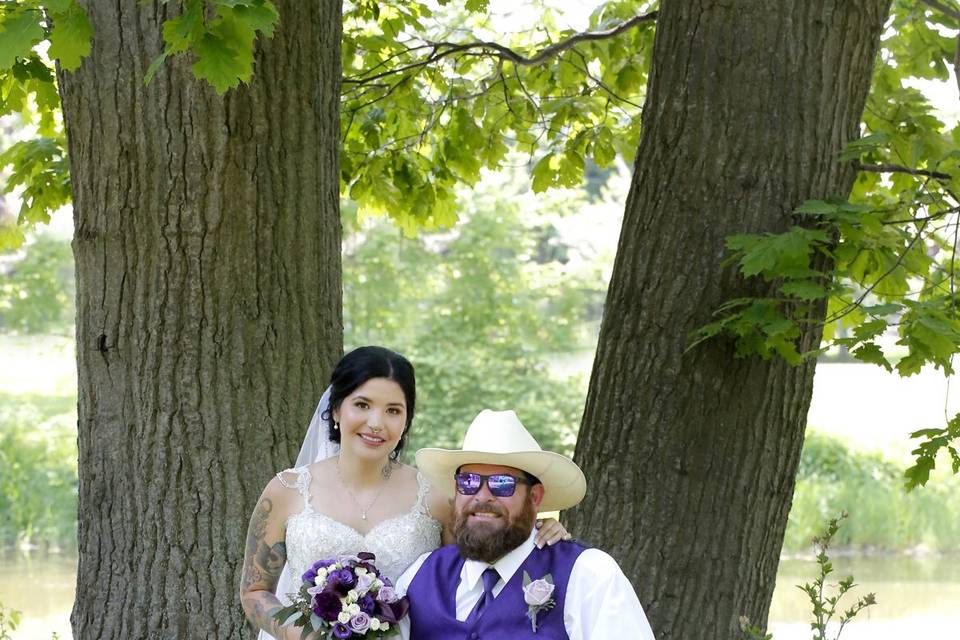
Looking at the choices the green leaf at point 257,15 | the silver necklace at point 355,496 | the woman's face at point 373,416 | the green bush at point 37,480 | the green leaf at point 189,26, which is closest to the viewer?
the green leaf at point 257,15

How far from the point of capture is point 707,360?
4707 millimetres

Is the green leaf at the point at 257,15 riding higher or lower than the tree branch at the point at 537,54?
lower

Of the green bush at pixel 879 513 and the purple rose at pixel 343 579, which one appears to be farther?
the green bush at pixel 879 513

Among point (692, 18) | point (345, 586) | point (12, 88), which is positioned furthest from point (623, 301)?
point (12, 88)

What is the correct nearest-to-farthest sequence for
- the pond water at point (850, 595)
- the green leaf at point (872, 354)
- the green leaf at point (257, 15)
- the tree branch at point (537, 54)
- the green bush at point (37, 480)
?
the green leaf at point (257, 15) < the green leaf at point (872, 354) < the tree branch at point (537, 54) < the pond water at point (850, 595) < the green bush at point (37, 480)

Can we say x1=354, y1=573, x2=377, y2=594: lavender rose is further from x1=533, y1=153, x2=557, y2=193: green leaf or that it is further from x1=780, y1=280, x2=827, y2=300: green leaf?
x1=533, y1=153, x2=557, y2=193: green leaf

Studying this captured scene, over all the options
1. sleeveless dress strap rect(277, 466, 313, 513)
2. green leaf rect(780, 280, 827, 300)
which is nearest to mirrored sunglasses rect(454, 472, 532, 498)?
sleeveless dress strap rect(277, 466, 313, 513)

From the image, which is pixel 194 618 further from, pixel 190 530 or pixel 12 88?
pixel 12 88

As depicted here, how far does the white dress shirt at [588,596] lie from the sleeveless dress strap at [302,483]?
64 centimetres

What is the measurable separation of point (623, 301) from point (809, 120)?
1003 millimetres

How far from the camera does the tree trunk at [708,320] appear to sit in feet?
15.5

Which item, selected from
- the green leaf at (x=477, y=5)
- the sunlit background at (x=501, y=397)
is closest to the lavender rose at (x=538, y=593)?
the green leaf at (x=477, y=5)

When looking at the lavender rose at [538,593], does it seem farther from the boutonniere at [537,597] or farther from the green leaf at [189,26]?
the green leaf at [189,26]

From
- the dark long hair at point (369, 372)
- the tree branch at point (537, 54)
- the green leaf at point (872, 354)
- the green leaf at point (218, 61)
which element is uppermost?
the tree branch at point (537, 54)
